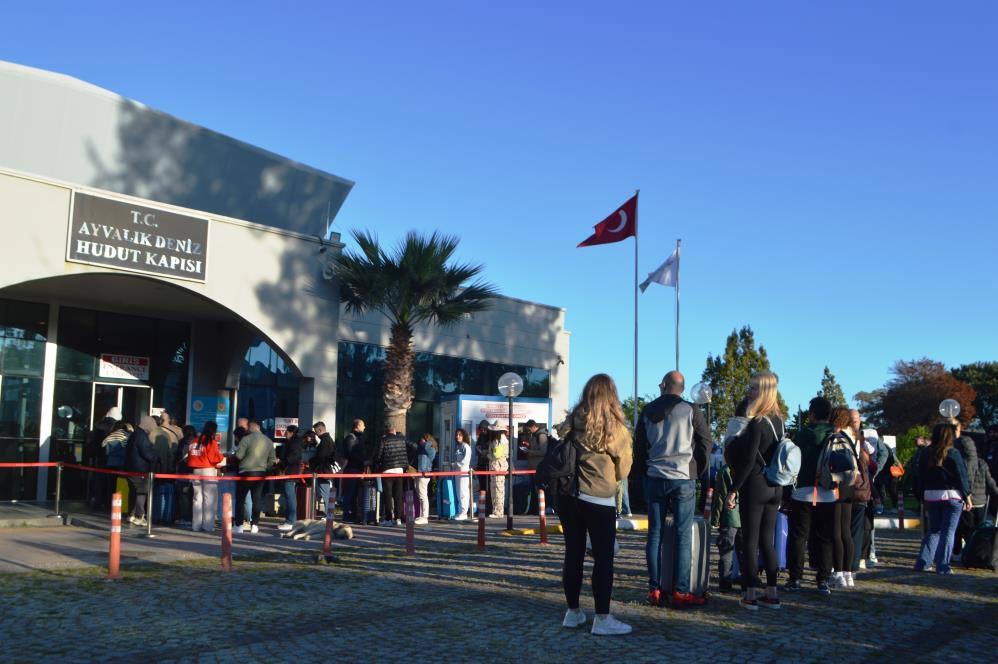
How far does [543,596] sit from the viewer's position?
28.0 feet

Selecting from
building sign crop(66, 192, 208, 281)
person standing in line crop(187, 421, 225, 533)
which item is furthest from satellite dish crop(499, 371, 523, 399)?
building sign crop(66, 192, 208, 281)

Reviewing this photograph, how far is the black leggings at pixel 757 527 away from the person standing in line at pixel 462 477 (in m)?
10.3

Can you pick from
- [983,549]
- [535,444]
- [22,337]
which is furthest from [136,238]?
[983,549]

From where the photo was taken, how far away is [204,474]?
1488 centimetres

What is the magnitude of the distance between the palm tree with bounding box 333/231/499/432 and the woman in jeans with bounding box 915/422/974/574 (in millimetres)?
11032

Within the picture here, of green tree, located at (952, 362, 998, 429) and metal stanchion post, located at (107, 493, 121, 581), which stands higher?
green tree, located at (952, 362, 998, 429)

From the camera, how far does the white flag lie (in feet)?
89.2

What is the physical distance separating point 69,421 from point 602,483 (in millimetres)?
15572

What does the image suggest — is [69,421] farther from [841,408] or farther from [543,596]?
[841,408]

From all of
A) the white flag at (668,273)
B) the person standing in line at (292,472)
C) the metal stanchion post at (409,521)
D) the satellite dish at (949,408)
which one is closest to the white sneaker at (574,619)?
the metal stanchion post at (409,521)

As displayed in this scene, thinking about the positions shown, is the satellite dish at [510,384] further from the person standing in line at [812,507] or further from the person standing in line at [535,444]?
the person standing in line at [812,507]

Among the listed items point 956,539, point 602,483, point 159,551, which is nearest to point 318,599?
point 602,483

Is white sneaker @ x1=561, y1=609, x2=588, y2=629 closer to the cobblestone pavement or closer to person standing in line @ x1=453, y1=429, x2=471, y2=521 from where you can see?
the cobblestone pavement

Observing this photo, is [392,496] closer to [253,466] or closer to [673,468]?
[253,466]
